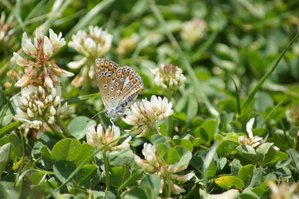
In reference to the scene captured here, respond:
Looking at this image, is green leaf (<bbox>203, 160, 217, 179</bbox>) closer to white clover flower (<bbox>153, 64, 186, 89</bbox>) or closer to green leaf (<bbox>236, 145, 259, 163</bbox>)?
green leaf (<bbox>236, 145, 259, 163</bbox>)

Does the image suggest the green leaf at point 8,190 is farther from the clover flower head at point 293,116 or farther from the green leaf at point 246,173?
the clover flower head at point 293,116

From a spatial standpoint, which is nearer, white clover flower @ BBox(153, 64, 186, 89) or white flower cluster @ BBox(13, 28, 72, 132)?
white flower cluster @ BBox(13, 28, 72, 132)

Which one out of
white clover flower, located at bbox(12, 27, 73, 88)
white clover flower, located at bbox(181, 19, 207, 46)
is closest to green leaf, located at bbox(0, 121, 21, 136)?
white clover flower, located at bbox(12, 27, 73, 88)

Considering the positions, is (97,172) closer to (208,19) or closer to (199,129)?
(199,129)

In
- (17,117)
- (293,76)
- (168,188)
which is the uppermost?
(17,117)

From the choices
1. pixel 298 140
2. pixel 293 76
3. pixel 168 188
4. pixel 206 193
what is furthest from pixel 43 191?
pixel 293 76

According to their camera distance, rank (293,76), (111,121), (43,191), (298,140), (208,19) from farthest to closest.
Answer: (208,19) < (293,76) < (298,140) < (111,121) < (43,191)

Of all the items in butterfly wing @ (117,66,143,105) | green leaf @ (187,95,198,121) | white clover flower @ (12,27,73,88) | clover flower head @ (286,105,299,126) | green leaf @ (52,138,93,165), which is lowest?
clover flower head @ (286,105,299,126)
